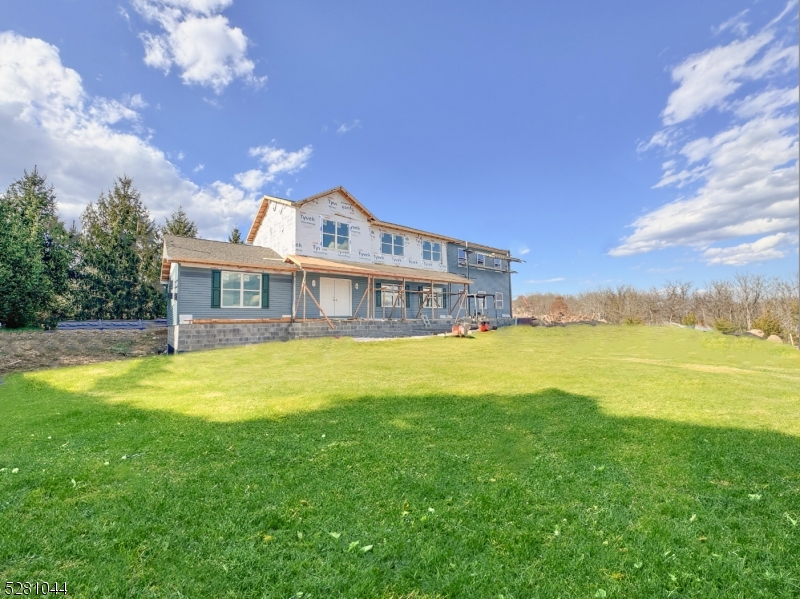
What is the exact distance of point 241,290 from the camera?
17281 millimetres

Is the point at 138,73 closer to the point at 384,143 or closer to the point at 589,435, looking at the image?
the point at 384,143

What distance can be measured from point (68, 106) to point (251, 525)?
21.6 metres

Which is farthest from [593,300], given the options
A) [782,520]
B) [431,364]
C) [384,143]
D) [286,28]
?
[782,520]

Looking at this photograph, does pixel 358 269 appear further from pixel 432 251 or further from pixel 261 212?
pixel 432 251

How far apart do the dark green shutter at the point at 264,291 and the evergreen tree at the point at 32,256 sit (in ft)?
42.5

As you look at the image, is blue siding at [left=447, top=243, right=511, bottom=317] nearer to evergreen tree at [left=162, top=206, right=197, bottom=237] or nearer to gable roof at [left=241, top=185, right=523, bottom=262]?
gable roof at [left=241, top=185, right=523, bottom=262]

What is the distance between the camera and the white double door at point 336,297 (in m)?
20.0

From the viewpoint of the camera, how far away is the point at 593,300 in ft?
140

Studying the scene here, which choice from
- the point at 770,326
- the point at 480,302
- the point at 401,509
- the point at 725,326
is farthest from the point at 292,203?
the point at 725,326

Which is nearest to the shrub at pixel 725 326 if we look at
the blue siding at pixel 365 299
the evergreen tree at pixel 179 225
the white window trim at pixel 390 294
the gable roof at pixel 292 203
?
the blue siding at pixel 365 299

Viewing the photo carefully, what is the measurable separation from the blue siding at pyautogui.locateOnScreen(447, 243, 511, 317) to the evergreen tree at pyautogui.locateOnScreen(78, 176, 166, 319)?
2367 cm

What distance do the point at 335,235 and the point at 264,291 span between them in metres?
5.94

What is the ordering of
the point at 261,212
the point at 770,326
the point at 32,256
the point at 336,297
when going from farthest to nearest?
the point at 770,326 < the point at 261,212 < the point at 336,297 < the point at 32,256

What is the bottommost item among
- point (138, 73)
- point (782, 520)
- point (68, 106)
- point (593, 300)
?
point (782, 520)
